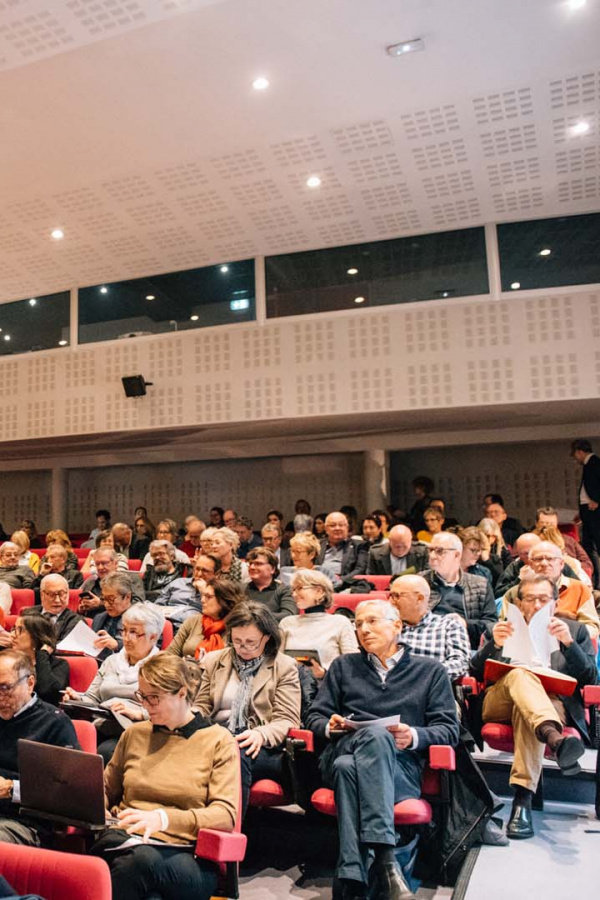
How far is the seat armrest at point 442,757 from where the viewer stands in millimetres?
2365

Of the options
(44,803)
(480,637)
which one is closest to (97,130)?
(480,637)

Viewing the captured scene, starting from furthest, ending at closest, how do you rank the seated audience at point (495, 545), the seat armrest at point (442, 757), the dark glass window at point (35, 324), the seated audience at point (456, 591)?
1. the dark glass window at point (35, 324)
2. the seated audience at point (495, 545)
3. the seated audience at point (456, 591)
4. the seat armrest at point (442, 757)

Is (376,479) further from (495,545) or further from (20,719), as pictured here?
(20,719)

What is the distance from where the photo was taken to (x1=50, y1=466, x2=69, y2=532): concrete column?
9.79 m

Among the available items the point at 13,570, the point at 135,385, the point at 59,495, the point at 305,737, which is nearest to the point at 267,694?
the point at 305,737

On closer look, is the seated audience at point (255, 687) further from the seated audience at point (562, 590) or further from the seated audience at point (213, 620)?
the seated audience at point (562, 590)

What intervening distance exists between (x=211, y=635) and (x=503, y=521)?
373cm

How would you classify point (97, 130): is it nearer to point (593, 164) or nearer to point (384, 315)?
point (384, 315)

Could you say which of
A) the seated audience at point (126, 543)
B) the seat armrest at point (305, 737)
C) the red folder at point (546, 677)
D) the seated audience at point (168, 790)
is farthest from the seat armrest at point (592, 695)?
the seated audience at point (126, 543)

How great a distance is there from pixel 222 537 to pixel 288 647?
1.29 m

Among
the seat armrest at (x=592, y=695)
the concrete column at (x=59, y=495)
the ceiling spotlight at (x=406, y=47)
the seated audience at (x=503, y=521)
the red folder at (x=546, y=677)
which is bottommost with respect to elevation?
the seat armrest at (x=592, y=695)

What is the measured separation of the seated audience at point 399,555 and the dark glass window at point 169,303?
9.88ft

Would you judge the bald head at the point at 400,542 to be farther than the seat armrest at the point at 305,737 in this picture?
Yes

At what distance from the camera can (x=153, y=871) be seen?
6.24 feet
